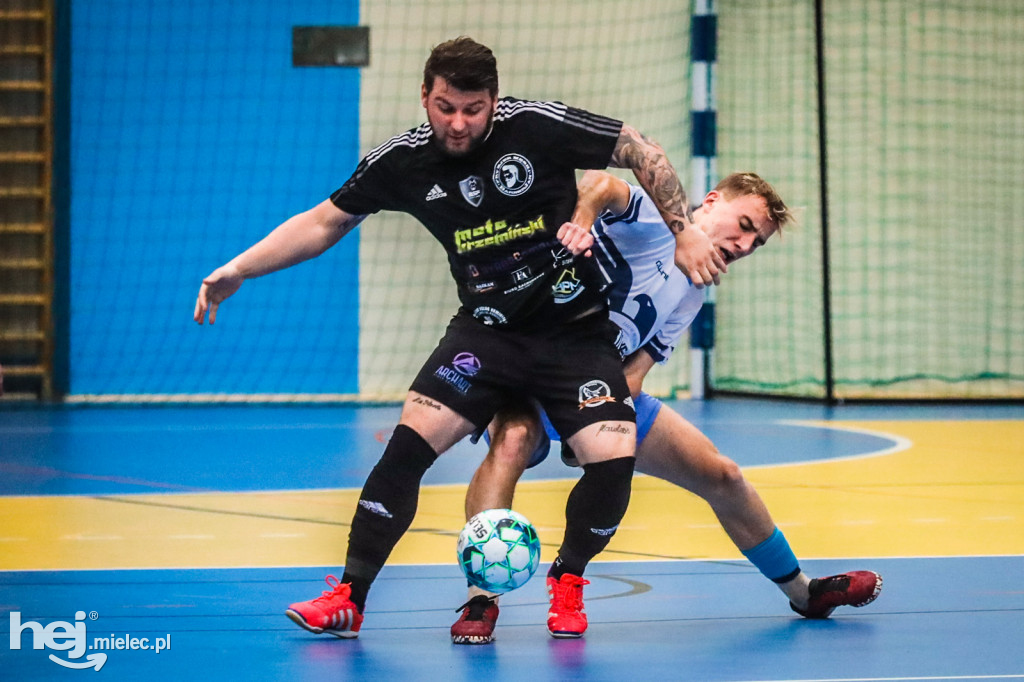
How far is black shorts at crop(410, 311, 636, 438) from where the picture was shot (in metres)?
4.16

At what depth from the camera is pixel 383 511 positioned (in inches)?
161

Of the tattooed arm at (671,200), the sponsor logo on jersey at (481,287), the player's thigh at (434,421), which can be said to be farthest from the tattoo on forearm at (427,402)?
the tattooed arm at (671,200)

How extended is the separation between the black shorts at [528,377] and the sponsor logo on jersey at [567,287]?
3.4 inches

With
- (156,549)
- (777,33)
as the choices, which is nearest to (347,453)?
(156,549)

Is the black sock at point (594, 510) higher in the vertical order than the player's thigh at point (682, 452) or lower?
lower

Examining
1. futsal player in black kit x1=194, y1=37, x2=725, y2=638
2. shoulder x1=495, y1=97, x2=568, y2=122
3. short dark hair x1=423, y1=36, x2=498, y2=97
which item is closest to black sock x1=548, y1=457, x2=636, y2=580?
futsal player in black kit x1=194, y1=37, x2=725, y2=638

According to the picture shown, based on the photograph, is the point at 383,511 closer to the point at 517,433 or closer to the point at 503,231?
the point at 517,433

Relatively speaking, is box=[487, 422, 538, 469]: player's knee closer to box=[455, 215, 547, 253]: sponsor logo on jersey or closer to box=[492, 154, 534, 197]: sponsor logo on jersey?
box=[455, 215, 547, 253]: sponsor logo on jersey

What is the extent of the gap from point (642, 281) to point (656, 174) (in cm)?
52

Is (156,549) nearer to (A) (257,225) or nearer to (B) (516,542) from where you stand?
(B) (516,542)

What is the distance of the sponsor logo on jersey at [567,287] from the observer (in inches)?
165

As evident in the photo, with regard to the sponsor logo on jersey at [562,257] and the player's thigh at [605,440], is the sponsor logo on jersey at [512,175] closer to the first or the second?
the sponsor logo on jersey at [562,257]

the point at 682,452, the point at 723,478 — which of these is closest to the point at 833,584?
the point at 723,478

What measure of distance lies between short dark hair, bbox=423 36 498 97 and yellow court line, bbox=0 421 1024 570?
2014 mm
